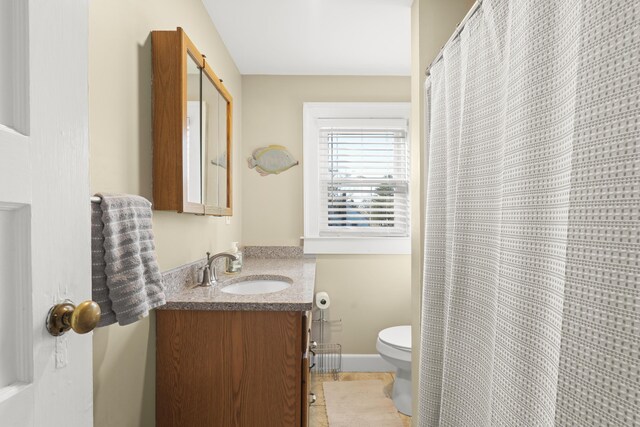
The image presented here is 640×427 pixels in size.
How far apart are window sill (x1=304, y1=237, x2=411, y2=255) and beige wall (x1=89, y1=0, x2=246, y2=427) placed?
4.53 feet

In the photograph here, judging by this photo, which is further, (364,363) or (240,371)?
(364,363)

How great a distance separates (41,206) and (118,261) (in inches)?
16.6

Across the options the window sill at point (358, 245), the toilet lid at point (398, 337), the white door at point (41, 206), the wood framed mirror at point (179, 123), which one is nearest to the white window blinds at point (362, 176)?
the window sill at point (358, 245)

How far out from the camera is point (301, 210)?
3.04 metres

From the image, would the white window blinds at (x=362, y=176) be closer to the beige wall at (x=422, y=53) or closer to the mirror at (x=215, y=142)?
the mirror at (x=215, y=142)

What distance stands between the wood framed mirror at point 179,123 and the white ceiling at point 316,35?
0.60 meters

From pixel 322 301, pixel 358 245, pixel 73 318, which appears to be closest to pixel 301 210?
pixel 358 245

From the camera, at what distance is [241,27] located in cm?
229

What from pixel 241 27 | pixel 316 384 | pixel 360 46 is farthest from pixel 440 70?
pixel 316 384

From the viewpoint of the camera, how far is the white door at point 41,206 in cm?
49

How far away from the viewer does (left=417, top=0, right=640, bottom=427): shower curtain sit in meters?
0.57

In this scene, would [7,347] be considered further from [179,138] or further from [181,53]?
[181,53]

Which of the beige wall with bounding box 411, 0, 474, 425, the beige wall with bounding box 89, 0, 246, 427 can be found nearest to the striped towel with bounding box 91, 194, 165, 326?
the beige wall with bounding box 89, 0, 246, 427

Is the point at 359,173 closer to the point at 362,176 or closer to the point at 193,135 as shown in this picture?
the point at 362,176
